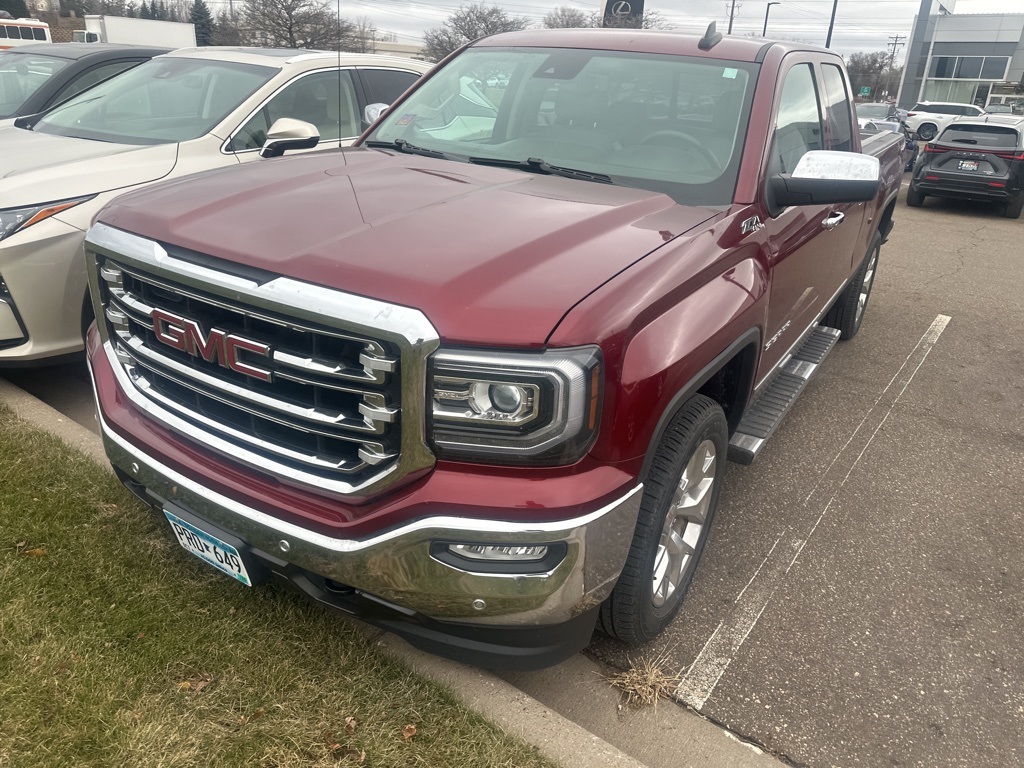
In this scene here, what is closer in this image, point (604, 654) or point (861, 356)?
point (604, 654)

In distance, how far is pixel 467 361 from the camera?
182 centimetres

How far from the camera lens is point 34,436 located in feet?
11.5

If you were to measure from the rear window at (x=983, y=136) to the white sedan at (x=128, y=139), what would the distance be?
404 inches

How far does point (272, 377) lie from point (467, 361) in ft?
1.81

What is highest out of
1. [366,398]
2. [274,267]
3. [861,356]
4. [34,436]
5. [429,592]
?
[274,267]

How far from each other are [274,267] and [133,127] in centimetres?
359

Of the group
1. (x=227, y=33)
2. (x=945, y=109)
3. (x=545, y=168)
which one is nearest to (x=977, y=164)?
(x=545, y=168)

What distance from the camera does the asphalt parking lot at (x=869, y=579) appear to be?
247cm

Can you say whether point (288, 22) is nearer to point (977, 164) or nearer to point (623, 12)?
point (623, 12)

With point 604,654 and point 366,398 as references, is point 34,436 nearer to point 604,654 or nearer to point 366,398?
point 366,398

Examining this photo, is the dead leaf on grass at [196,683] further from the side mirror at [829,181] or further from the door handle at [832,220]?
the door handle at [832,220]

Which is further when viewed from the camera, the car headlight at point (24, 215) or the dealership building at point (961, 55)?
the dealership building at point (961, 55)

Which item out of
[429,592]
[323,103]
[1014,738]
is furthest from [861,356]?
[429,592]

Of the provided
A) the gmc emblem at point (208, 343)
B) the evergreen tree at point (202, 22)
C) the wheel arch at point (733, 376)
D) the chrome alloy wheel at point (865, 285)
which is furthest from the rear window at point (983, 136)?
the evergreen tree at point (202, 22)
